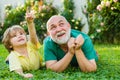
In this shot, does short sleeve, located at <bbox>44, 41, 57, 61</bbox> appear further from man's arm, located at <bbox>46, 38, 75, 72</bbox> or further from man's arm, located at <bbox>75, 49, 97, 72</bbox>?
man's arm, located at <bbox>75, 49, 97, 72</bbox>

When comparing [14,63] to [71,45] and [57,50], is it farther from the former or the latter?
[71,45]

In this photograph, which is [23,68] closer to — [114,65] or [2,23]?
[114,65]

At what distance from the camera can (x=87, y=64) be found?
583 cm

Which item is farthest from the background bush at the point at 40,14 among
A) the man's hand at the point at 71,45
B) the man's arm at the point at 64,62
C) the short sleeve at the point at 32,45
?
the man's hand at the point at 71,45

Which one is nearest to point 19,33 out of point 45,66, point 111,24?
point 45,66

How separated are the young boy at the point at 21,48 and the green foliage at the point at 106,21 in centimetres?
599

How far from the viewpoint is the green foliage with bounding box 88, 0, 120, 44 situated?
12.0m

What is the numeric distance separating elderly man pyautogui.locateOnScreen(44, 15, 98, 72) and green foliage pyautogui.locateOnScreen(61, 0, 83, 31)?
24.9 feet

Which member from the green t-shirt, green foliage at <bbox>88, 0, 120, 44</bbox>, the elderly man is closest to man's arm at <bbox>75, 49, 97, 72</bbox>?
the elderly man

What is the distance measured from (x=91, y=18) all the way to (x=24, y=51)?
22.5 ft

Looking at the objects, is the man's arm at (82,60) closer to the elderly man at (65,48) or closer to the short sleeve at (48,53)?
the elderly man at (65,48)

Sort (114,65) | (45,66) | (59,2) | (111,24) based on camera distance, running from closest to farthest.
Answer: (45,66)
(114,65)
(111,24)
(59,2)

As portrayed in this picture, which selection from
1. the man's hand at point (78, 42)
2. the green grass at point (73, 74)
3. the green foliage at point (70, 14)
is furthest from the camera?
the green foliage at point (70, 14)

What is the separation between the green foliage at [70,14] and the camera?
45.4 feet
